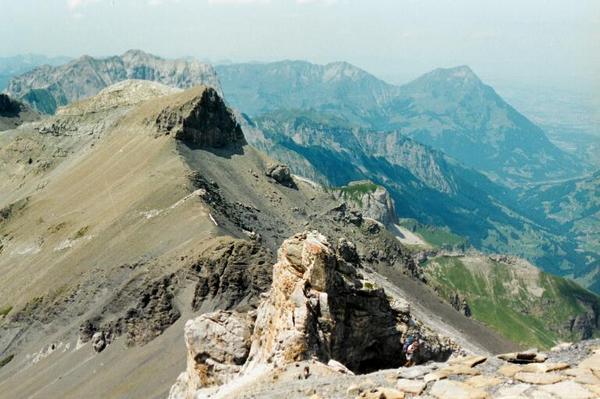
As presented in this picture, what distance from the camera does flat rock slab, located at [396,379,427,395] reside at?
22.5m

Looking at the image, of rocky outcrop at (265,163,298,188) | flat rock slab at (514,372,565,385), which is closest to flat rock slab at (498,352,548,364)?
flat rock slab at (514,372,565,385)

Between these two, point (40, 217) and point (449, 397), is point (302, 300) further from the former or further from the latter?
point (40, 217)

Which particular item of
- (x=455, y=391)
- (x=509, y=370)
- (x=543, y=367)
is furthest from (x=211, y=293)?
(x=543, y=367)

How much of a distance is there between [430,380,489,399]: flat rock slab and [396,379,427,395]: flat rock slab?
49 cm

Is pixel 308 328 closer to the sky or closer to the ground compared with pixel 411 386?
closer to the ground

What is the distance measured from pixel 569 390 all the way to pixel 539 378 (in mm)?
1516

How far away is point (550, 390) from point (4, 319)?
108 meters

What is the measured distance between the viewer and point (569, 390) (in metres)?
20.2

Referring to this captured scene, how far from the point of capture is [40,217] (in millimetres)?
149500

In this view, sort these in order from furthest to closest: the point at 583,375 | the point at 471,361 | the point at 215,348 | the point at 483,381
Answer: the point at 215,348 < the point at 471,361 < the point at 483,381 < the point at 583,375

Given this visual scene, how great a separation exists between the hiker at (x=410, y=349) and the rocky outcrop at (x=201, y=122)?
13214cm

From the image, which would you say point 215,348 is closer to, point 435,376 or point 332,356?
point 332,356

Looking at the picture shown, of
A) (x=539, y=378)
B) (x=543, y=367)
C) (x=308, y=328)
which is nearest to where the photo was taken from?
(x=539, y=378)

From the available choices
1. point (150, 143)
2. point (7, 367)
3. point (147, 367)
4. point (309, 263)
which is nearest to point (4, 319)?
point (7, 367)
